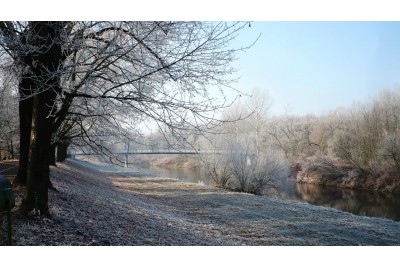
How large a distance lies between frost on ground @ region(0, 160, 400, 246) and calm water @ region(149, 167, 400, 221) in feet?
13.2

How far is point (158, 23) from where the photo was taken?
5.21m

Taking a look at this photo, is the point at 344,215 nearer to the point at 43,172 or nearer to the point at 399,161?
the point at 43,172

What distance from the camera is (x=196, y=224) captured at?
8992mm

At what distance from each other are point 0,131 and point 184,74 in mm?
16875

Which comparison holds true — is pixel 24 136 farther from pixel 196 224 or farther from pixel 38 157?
pixel 196 224

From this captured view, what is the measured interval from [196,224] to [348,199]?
41.9 ft

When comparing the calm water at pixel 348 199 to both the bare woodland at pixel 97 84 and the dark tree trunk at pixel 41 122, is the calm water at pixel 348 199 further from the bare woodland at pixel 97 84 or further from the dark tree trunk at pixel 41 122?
the dark tree trunk at pixel 41 122

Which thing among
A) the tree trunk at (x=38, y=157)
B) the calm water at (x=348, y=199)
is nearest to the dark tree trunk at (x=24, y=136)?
the tree trunk at (x=38, y=157)

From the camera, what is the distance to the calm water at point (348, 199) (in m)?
15.5

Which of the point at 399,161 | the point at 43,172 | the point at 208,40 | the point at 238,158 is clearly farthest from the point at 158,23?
the point at 399,161

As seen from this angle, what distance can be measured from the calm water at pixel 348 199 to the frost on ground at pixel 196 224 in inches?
159

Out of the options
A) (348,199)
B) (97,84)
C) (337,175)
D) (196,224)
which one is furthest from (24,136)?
(337,175)

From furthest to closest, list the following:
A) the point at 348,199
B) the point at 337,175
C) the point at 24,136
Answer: the point at 337,175 < the point at 348,199 < the point at 24,136

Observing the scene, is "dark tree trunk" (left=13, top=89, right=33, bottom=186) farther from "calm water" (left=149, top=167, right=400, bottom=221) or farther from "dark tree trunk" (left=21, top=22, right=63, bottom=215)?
"calm water" (left=149, top=167, right=400, bottom=221)
